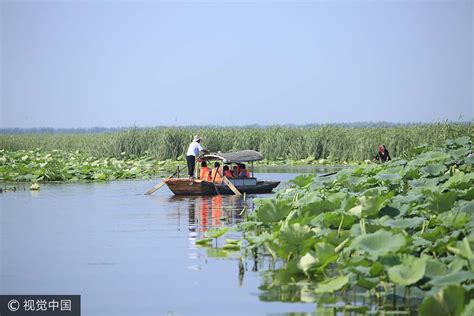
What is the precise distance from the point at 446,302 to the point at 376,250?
1.13m

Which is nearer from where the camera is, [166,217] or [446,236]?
[446,236]

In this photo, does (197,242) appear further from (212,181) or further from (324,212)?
(212,181)

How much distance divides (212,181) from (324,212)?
956 cm

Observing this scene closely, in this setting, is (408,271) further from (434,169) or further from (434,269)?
(434,169)

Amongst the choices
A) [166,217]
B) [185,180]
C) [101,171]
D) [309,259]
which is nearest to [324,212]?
[309,259]

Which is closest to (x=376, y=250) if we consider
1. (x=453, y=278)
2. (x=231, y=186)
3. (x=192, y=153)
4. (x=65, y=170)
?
(x=453, y=278)

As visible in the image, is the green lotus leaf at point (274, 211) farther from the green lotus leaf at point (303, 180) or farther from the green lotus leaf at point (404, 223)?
the green lotus leaf at point (303, 180)

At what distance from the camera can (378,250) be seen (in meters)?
6.79

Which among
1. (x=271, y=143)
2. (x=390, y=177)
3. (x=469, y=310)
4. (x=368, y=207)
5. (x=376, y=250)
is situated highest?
(x=271, y=143)

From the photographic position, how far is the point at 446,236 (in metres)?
7.38

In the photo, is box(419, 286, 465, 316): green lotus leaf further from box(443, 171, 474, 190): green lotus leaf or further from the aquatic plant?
the aquatic plant

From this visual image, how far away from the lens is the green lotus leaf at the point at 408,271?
626cm

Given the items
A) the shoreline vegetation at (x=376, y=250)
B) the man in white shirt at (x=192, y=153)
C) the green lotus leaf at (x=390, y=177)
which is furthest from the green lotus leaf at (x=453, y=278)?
the man in white shirt at (x=192, y=153)

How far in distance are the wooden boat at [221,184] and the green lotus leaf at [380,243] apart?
1153 cm
